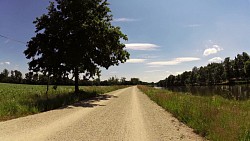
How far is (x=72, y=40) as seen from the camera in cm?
3056

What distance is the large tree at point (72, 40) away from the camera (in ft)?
98.6

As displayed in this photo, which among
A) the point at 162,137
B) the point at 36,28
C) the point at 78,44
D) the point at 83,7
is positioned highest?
the point at 83,7

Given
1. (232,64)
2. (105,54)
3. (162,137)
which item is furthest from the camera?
(232,64)

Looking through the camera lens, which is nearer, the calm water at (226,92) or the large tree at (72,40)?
the calm water at (226,92)

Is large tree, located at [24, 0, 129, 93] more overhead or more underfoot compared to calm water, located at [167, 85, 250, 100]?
more overhead

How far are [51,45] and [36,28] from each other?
11.9ft

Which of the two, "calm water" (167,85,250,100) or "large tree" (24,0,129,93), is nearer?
"calm water" (167,85,250,100)

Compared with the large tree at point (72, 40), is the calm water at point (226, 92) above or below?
below

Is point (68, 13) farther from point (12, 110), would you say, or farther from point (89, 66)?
point (12, 110)

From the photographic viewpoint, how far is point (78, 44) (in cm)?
3016

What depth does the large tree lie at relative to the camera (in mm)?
30062

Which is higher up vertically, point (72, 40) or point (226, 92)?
point (72, 40)

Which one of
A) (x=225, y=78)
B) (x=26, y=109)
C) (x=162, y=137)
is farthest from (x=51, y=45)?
(x=225, y=78)

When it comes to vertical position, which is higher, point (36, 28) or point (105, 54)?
point (36, 28)
